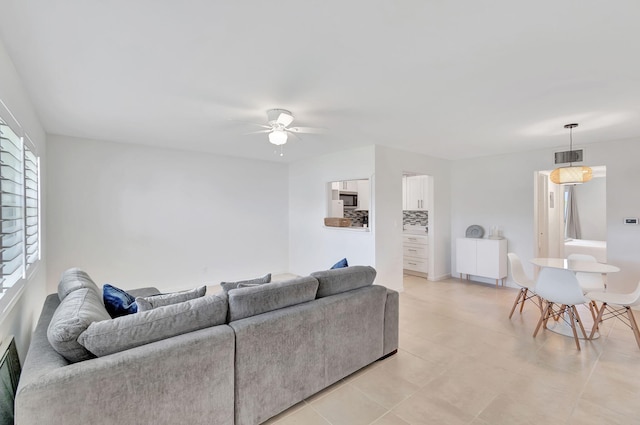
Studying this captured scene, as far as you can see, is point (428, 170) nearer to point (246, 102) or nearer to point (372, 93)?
point (372, 93)

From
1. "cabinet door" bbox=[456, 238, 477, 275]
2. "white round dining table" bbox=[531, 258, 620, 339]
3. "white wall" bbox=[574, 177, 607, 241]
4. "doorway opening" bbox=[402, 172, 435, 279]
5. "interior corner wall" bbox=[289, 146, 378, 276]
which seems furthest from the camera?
"white wall" bbox=[574, 177, 607, 241]

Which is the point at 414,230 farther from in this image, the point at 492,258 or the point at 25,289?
the point at 25,289

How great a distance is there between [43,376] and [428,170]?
543 cm

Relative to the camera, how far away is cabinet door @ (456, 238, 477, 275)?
211 inches

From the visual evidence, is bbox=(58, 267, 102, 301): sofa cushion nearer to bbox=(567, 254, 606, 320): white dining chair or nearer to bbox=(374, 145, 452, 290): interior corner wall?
bbox=(374, 145, 452, 290): interior corner wall

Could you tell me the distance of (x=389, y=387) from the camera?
225 cm

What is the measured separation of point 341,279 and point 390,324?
0.68m

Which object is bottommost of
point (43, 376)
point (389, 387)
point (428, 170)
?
point (389, 387)

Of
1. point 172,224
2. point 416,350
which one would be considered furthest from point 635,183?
point 172,224

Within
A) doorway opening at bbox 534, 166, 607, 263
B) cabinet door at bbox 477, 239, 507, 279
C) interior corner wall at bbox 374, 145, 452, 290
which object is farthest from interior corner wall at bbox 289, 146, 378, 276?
doorway opening at bbox 534, 166, 607, 263

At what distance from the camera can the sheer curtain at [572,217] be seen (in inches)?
277

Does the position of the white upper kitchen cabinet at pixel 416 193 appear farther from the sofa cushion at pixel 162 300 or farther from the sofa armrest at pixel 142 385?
the sofa armrest at pixel 142 385

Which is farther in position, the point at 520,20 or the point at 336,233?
the point at 336,233

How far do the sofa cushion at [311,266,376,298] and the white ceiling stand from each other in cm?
153
